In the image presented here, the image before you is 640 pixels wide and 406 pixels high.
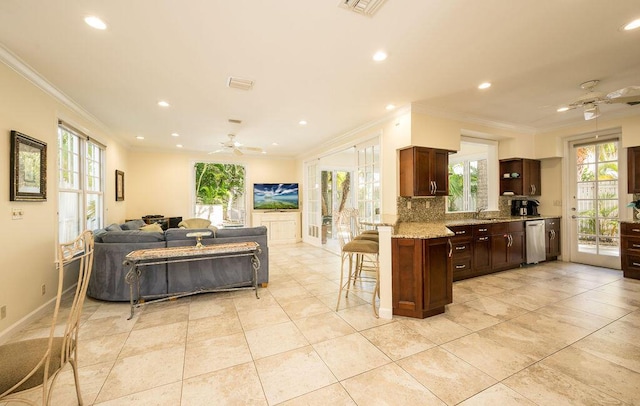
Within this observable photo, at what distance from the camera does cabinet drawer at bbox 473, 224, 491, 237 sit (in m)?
4.15

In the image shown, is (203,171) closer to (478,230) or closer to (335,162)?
(335,162)

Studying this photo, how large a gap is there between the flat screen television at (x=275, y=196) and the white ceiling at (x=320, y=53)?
354 centimetres

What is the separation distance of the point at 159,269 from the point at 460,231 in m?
4.31

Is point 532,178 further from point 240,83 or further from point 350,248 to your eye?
point 240,83

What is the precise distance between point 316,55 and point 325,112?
1.67m

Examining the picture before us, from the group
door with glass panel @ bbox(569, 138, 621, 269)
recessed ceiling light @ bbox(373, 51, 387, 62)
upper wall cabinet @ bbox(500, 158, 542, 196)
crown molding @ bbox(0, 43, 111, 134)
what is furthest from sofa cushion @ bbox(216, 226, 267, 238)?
door with glass panel @ bbox(569, 138, 621, 269)

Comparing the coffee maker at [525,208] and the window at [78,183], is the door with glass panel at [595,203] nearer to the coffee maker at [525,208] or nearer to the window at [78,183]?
the coffee maker at [525,208]

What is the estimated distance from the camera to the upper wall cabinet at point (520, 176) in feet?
16.8

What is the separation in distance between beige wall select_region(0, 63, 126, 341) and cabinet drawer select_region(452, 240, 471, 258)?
17.1 ft

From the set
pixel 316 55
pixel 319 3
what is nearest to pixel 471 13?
pixel 319 3

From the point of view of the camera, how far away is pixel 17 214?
2.62 m

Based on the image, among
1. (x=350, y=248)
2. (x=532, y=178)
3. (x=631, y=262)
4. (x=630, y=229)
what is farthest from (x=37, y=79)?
(x=631, y=262)

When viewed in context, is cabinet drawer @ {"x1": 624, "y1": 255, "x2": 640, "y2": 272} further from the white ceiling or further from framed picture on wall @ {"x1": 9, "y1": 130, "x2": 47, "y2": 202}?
framed picture on wall @ {"x1": 9, "y1": 130, "x2": 47, "y2": 202}

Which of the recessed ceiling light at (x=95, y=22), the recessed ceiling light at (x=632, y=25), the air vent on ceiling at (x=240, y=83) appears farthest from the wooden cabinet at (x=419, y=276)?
the recessed ceiling light at (x=95, y=22)
